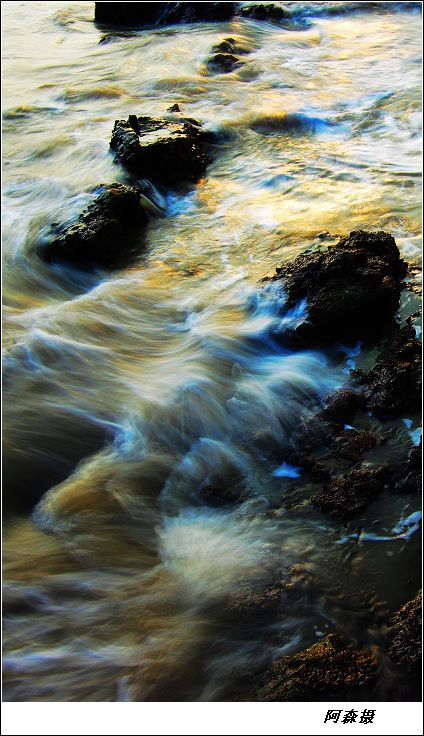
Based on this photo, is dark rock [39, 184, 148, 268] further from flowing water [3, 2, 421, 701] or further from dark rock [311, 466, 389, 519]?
dark rock [311, 466, 389, 519]

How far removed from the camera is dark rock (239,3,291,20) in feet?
37.8

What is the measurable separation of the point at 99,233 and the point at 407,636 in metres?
3.81

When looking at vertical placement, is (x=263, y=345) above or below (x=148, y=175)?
below

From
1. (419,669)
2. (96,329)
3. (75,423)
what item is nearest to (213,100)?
(96,329)

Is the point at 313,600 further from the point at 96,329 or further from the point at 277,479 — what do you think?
the point at 96,329

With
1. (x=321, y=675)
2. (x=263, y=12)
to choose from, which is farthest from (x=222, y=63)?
(x=321, y=675)

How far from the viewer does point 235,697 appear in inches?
109

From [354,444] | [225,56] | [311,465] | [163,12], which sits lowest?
[311,465]

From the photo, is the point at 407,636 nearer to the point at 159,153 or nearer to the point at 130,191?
the point at 130,191

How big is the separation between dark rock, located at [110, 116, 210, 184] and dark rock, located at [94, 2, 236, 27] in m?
5.51

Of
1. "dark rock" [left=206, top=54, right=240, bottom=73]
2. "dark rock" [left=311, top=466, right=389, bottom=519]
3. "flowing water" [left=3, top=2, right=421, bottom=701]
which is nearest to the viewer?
"flowing water" [left=3, top=2, right=421, bottom=701]

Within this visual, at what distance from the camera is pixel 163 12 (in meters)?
11.5

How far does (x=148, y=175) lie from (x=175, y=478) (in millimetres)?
3794

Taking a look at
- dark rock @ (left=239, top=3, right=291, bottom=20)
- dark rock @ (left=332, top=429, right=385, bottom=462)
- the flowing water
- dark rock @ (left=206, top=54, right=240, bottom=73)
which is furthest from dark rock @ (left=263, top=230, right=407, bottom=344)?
dark rock @ (left=239, top=3, right=291, bottom=20)
